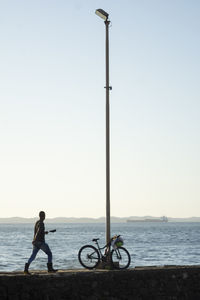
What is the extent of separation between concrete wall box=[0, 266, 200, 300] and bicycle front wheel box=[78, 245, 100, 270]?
2267 mm

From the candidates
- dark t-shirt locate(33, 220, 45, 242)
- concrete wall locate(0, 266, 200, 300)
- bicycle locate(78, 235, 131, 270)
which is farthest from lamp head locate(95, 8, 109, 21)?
concrete wall locate(0, 266, 200, 300)

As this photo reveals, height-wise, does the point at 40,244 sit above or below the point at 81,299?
above

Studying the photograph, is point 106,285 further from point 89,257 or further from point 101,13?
point 101,13

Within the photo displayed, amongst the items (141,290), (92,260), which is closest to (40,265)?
(92,260)

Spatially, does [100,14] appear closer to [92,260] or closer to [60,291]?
[92,260]

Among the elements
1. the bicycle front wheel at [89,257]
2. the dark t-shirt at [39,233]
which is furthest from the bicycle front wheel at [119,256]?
the dark t-shirt at [39,233]

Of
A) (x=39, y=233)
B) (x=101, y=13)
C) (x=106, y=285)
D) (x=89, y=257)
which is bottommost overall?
(x=106, y=285)

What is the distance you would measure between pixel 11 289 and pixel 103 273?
2.19m

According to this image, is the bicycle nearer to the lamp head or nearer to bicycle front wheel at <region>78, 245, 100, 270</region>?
bicycle front wheel at <region>78, 245, 100, 270</region>

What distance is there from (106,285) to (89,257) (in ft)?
8.68

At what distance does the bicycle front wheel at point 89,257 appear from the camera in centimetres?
1537

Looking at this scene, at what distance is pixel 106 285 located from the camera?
12.9 m

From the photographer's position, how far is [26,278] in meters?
12.4

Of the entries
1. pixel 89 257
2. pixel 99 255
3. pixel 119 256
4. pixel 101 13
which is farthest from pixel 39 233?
pixel 101 13
